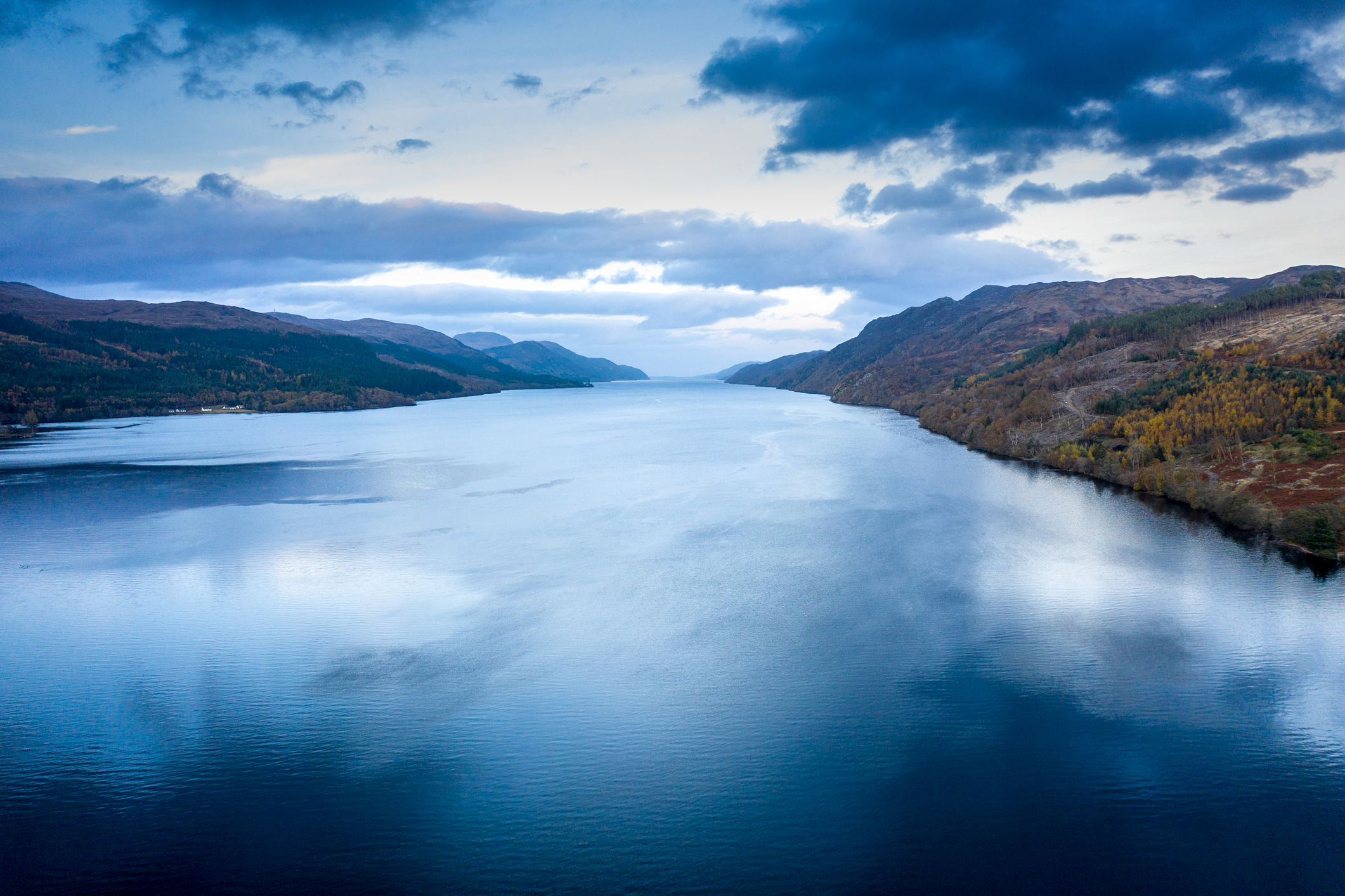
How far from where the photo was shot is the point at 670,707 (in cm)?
1593

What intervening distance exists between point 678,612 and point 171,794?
44.0ft

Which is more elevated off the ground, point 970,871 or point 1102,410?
point 1102,410

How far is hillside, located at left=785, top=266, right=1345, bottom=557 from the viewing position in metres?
31.1

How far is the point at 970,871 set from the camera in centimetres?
1088

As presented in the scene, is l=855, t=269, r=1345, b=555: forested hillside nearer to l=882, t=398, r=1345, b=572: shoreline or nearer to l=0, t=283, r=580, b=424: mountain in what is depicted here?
l=882, t=398, r=1345, b=572: shoreline

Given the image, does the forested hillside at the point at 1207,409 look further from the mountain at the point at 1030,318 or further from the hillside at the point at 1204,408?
the mountain at the point at 1030,318

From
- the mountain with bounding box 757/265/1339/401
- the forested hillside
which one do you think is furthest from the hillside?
the mountain with bounding box 757/265/1339/401

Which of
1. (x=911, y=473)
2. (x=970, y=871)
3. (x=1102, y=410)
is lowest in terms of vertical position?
(x=970, y=871)

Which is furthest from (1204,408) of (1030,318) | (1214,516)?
(1030,318)

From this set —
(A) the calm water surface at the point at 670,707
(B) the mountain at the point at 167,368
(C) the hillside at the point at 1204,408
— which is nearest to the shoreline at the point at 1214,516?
(C) the hillside at the point at 1204,408

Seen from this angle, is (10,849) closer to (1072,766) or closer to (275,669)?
(275,669)

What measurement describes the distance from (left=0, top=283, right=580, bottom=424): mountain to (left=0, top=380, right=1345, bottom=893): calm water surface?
9167 centimetres

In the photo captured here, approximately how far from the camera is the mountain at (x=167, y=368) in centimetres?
10562

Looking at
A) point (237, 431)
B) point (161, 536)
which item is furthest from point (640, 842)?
point (237, 431)
